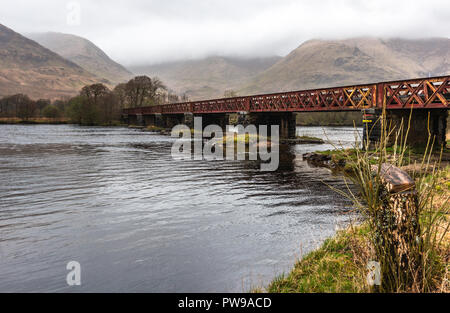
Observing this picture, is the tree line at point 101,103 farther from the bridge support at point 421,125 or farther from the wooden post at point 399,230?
the wooden post at point 399,230

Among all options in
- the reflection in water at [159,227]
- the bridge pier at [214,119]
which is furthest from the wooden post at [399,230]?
the bridge pier at [214,119]

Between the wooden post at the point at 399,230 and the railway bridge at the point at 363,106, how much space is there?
0.84 m

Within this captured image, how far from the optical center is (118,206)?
1204cm

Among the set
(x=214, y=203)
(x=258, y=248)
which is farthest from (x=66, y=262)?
(x=214, y=203)

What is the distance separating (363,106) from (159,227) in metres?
22.9

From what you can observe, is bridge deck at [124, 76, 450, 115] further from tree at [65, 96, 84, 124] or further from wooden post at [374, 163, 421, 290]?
tree at [65, 96, 84, 124]

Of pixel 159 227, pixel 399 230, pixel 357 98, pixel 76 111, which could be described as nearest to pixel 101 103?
pixel 76 111

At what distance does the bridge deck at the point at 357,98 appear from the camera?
21.7m

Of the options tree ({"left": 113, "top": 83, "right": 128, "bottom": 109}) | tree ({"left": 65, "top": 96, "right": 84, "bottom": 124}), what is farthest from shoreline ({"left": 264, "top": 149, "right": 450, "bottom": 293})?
tree ({"left": 113, "top": 83, "right": 128, "bottom": 109})

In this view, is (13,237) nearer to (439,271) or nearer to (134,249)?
(134,249)

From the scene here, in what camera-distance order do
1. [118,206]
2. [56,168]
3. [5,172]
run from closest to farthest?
[118,206]
[5,172]
[56,168]

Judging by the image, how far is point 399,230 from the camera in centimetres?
462

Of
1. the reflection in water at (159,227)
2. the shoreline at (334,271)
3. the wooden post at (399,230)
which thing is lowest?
the reflection in water at (159,227)
